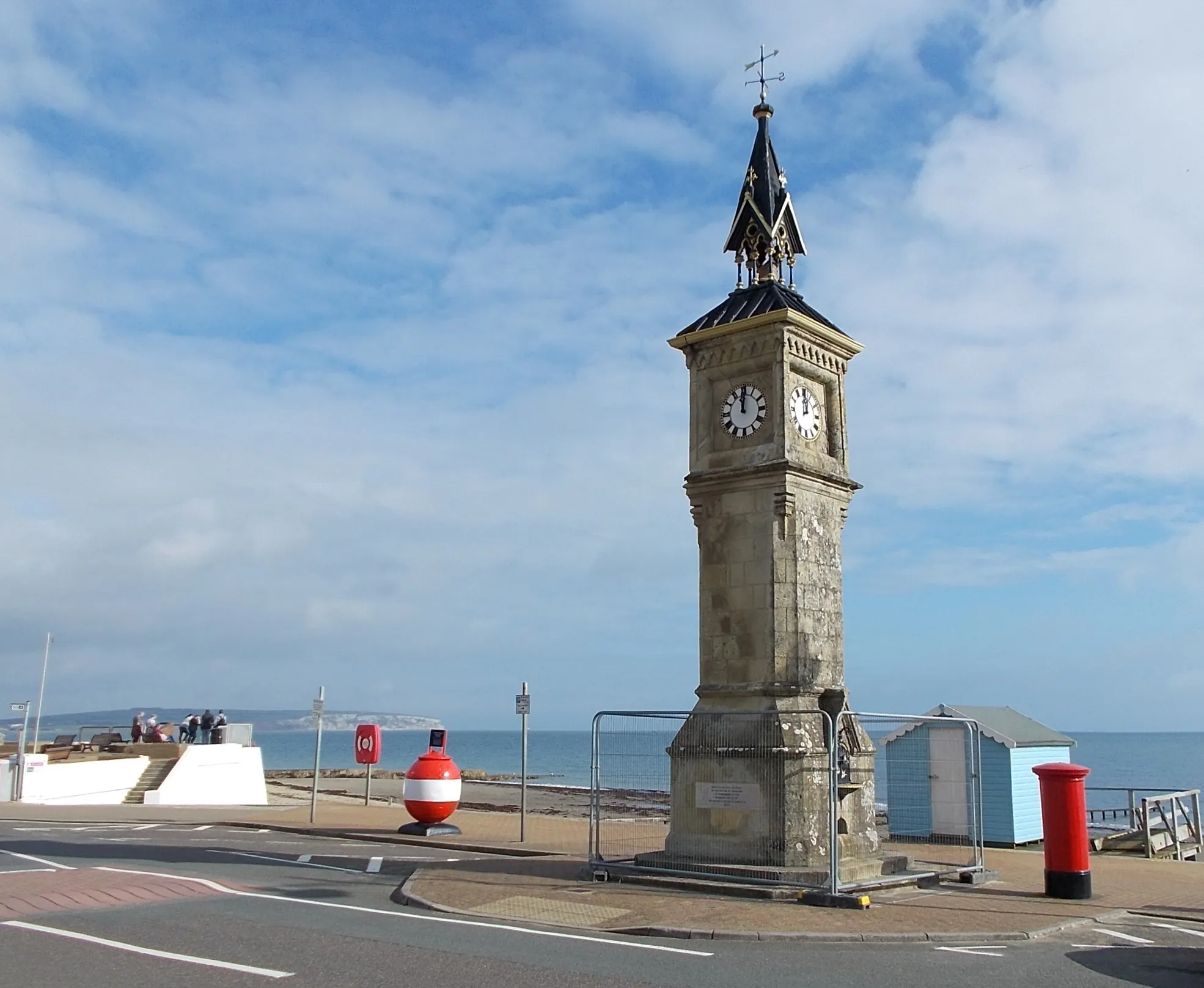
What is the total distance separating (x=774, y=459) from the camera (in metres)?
13.8

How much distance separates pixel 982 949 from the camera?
31.1 ft

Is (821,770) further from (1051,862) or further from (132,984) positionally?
(132,984)

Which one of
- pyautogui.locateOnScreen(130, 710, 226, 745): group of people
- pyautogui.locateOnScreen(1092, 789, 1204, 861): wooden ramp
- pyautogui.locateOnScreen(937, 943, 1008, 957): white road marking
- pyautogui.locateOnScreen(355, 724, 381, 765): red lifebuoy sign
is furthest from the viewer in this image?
pyautogui.locateOnScreen(130, 710, 226, 745): group of people

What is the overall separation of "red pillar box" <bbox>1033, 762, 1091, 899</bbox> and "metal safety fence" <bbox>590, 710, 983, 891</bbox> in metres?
1.19

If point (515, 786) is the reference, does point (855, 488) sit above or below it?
above

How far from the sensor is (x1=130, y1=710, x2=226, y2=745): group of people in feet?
101

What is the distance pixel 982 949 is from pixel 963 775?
10041 mm

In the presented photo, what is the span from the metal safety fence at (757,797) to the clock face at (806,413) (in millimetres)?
3640

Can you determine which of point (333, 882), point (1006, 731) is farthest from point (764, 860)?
point (1006, 731)

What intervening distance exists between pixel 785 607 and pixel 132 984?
8298mm

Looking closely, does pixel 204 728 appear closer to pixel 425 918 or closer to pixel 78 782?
pixel 78 782

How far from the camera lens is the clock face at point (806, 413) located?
14.2 m

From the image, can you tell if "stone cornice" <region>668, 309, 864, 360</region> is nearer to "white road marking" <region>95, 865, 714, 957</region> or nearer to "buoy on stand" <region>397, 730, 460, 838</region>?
"white road marking" <region>95, 865, 714, 957</region>

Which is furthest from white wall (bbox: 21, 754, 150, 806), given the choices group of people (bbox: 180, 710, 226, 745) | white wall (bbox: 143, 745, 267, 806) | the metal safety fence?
the metal safety fence
